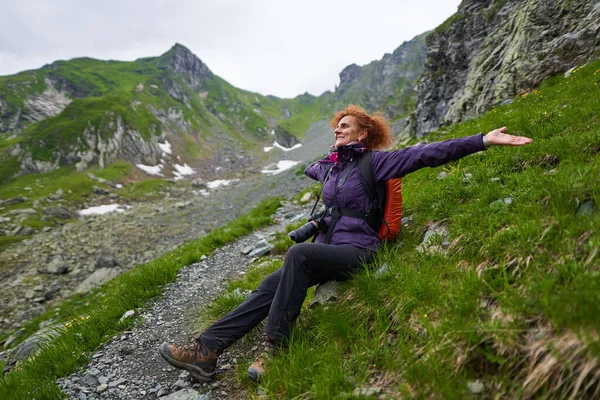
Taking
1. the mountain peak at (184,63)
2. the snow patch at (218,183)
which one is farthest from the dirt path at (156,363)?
the mountain peak at (184,63)

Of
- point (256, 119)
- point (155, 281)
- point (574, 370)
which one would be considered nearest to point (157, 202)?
point (155, 281)

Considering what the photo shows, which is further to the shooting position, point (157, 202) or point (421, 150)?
point (157, 202)

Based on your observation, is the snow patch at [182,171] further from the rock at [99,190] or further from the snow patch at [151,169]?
the rock at [99,190]

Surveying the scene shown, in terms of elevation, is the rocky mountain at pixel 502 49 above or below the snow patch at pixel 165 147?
below

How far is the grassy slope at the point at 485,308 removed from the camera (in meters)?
2.40

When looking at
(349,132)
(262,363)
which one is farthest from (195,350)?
(349,132)

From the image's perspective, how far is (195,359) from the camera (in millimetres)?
4500

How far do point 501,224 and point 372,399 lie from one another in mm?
2790

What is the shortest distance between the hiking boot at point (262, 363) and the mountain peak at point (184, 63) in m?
190

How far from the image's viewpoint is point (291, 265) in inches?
173

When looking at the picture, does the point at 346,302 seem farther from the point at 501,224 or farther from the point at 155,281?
the point at 155,281

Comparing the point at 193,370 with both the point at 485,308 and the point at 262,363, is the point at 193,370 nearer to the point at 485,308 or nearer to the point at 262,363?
the point at 262,363

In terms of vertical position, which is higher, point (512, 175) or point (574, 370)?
point (512, 175)

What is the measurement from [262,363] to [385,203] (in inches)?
122
